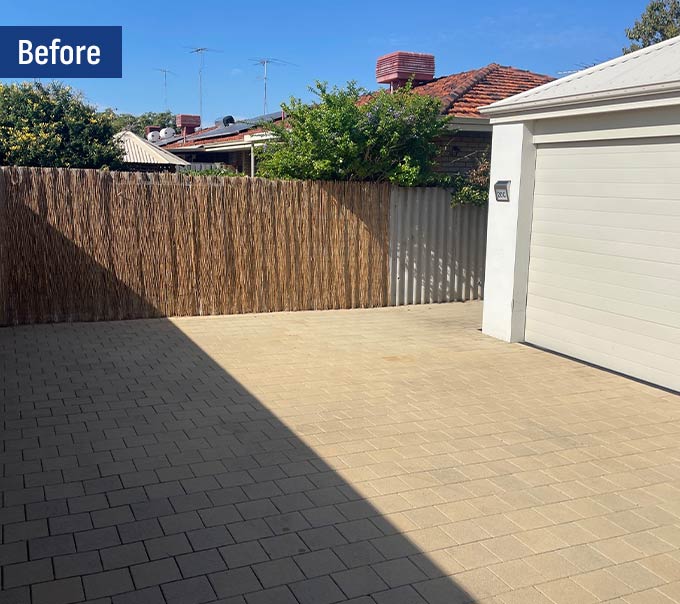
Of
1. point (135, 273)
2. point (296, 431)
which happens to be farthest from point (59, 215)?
point (296, 431)

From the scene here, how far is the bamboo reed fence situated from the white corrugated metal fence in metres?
0.23

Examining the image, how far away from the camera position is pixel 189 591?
11.8 feet

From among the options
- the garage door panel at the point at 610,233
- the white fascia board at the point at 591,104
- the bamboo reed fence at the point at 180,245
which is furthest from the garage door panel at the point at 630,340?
the bamboo reed fence at the point at 180,245

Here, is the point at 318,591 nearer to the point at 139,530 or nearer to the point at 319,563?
the point at 319,563

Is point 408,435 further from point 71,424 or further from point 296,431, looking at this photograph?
point 71,424

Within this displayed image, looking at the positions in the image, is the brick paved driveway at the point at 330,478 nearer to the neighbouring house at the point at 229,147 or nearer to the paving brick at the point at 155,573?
the paving brick at the point at 155,573

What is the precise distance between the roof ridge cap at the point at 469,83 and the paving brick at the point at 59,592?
11.2 metres

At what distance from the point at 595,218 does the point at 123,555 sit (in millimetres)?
6530

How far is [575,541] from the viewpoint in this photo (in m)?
4.22

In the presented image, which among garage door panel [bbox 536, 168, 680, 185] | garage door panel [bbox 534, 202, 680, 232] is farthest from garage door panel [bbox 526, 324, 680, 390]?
garage door panel [bbox 536, 168, 680, 185]

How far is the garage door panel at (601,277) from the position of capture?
7.53 m

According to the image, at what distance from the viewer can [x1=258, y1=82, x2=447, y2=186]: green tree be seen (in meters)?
11.2

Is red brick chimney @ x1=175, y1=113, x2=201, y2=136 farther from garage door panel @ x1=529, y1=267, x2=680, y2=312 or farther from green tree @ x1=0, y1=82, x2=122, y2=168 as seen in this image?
garage door panel @ x1=529, y1=267, x2=680, y2=312

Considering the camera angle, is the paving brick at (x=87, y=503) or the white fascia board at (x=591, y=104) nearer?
the paving brick at (x=87, y=503)
